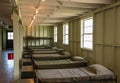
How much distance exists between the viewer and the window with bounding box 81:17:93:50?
6109mm

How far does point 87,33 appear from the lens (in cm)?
641

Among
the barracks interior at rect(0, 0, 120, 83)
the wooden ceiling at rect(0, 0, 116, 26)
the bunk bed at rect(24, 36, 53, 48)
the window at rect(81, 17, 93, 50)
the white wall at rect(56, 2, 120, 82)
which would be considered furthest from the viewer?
the bunk bed at rect(24, 36, 53, 48)

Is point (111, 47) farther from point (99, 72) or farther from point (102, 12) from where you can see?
point (102, 12)

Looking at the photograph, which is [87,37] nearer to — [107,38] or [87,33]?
[87,33]

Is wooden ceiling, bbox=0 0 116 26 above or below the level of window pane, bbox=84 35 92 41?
above

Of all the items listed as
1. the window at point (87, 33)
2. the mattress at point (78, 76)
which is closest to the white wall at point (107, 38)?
the window at point (87, 33)

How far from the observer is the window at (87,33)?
20.0ft

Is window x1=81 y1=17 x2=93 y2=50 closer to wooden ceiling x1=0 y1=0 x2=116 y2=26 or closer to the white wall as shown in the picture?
the white wall

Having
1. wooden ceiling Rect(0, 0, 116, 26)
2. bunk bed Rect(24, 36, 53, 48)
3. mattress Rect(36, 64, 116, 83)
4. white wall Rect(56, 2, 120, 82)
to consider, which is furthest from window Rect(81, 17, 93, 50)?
bunk bed Rect(24, 36, 53, 48)

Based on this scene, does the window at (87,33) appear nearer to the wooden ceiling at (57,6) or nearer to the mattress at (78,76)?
the wooden ceiling at (57,6)

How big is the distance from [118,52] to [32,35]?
10.7 metres

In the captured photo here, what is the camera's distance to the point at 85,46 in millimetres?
6664

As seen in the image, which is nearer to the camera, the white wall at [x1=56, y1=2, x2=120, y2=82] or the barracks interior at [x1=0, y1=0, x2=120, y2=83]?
the barracks interior at [x1=0, y1=0, x2=120, y2=83]

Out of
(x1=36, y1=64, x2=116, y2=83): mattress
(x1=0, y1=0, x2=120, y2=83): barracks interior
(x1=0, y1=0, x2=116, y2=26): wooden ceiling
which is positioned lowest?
(x1=36, y1=64, x2=116, y2=83): mattress
